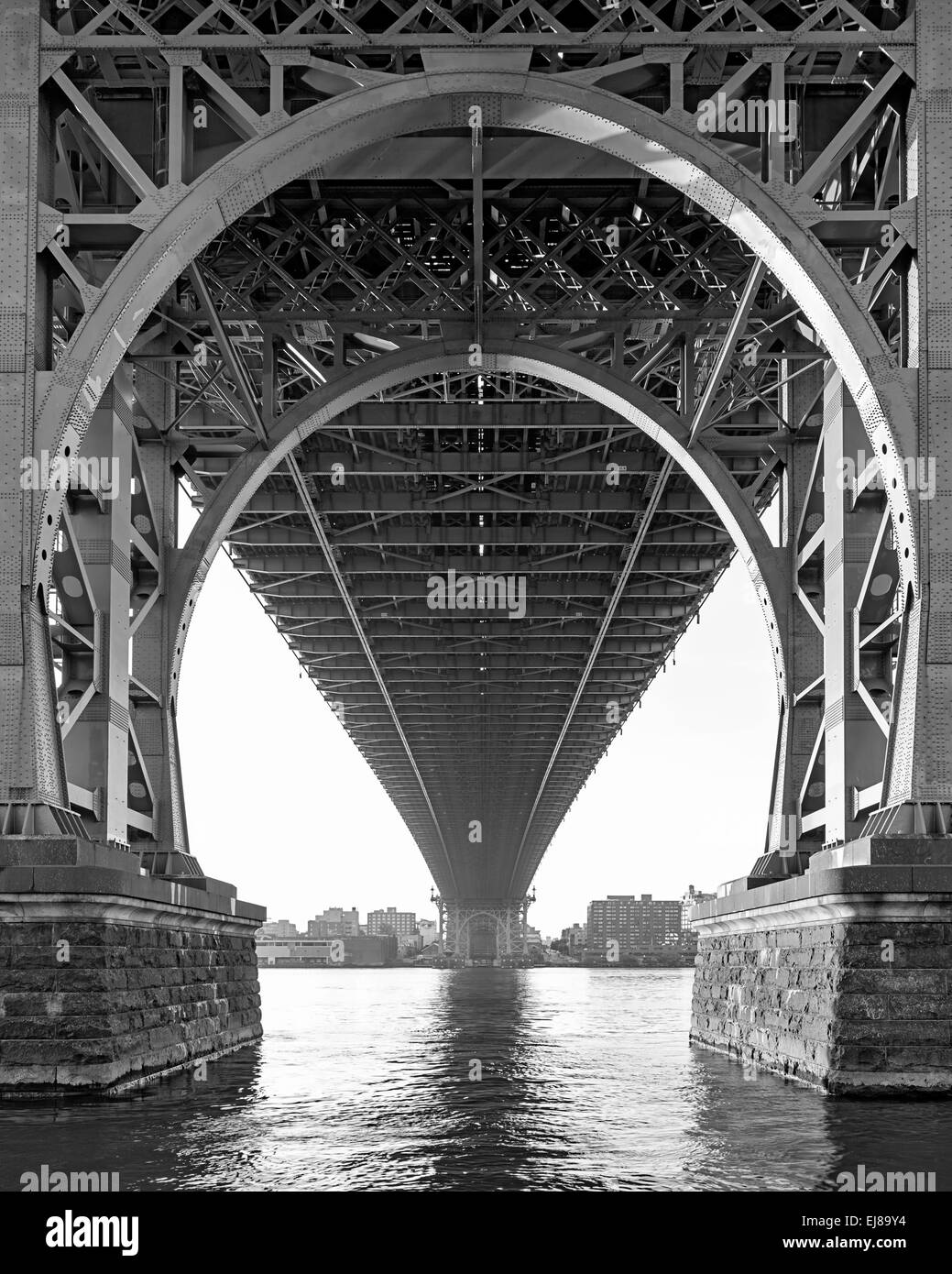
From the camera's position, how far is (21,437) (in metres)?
16.6

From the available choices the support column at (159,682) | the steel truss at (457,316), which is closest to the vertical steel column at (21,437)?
the steel truss at (457,316)

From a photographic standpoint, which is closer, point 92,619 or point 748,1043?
point 92,619

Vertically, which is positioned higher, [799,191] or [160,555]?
[799,191]

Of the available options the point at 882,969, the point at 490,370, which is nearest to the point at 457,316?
the point at 490,370

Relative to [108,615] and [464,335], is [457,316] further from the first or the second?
[108,615]

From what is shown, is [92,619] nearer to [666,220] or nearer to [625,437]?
[666,220]

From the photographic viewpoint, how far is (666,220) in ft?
80.5

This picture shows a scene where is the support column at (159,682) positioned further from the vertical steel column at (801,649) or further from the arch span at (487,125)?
the vertical steel column at (801,649)

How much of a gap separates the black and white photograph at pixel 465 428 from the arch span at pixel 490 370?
2.9 inches

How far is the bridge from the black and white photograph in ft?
0.20

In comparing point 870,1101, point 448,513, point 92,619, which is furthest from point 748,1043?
point 448,513

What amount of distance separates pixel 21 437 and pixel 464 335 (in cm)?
1036
